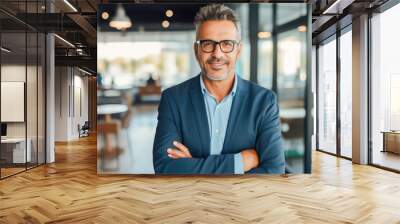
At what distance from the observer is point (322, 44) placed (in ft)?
36.2

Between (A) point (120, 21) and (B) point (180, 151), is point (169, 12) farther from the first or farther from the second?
(B) point (180, 151)

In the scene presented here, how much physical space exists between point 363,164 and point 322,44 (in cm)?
421

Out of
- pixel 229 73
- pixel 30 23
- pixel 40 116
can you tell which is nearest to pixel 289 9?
pixel 229 73

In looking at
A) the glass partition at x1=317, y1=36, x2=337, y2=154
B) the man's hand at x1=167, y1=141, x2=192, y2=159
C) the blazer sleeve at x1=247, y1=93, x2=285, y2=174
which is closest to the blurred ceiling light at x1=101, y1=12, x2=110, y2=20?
the man's hand at x1=167, y1=141, x2=192, y2=159

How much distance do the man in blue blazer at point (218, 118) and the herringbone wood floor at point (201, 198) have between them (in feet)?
1.00

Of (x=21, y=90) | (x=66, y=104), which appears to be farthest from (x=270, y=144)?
(x=66, y=104)

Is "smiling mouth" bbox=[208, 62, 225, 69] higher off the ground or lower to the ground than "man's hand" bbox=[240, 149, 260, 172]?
higher

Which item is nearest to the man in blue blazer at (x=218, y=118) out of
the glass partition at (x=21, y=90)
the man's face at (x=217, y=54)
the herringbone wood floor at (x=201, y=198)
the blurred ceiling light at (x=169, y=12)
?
the man's face at (x=217, y=54)

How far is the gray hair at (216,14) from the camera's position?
615cm

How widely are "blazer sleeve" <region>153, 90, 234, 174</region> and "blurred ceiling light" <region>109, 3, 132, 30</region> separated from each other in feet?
4.90

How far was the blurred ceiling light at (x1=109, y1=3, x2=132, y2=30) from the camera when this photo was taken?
6.22m

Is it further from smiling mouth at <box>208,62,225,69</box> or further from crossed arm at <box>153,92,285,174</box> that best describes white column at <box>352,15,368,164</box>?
smiling mouth at <box>208,62,225,69</box>

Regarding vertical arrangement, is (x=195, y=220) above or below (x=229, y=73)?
below

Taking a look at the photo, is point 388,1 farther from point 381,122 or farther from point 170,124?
point 170,124
